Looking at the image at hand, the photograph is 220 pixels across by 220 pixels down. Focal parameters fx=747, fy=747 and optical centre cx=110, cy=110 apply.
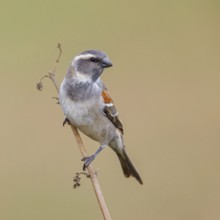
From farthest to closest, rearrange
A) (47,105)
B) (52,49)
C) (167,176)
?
(52,49), (47,105), (167,176)

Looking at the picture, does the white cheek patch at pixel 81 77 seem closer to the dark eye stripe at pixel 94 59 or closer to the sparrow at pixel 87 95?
the sparrow at pixel 87 95

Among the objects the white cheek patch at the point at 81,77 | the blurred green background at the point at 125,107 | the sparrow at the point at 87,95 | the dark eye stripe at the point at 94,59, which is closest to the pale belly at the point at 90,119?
the sparrow at the point at 87,95

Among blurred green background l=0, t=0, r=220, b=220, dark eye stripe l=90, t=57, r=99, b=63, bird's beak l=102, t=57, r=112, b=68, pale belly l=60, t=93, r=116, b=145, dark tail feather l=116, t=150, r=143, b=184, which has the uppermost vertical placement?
blurred green background l=0, t=0, r=220, b=220

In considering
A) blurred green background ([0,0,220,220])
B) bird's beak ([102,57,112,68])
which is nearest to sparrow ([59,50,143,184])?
bird's beak ([102,57,112,68])

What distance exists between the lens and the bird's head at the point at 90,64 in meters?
4.91

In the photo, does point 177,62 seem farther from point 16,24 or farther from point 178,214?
point 178,214

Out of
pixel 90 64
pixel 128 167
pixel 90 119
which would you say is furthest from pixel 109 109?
pixel 128 167

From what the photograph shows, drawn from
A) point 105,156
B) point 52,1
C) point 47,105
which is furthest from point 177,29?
point 105,156

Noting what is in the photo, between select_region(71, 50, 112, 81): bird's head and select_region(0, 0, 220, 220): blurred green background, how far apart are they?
2064 mm

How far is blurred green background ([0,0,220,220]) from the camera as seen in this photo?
711cm

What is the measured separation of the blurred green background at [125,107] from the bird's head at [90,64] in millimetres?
2064

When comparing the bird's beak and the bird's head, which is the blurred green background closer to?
the bird's head

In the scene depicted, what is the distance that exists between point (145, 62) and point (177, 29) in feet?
4.29

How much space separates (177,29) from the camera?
11375 millimetres
